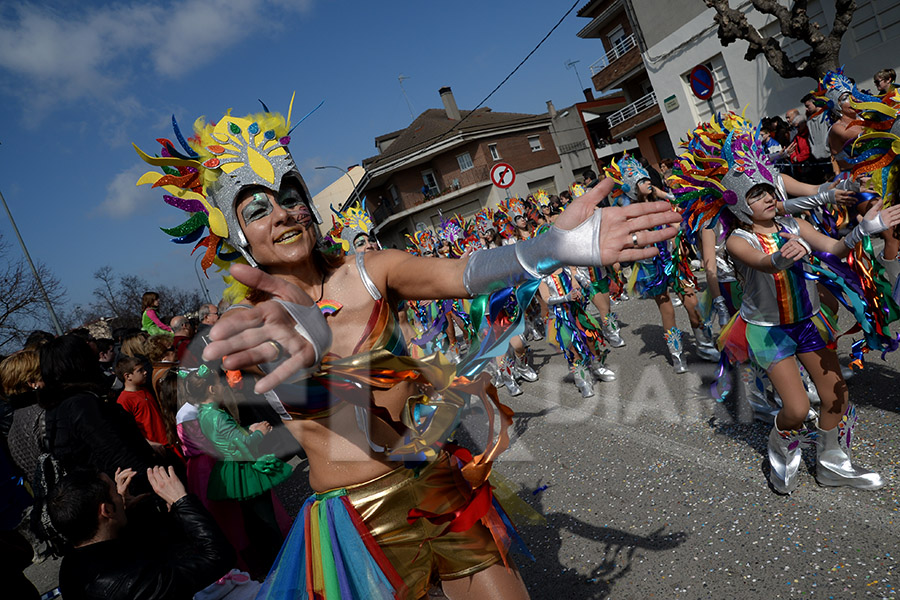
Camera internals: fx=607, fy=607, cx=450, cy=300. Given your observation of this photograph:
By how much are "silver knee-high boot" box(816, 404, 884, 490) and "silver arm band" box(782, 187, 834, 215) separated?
1296mm

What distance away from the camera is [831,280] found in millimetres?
3680

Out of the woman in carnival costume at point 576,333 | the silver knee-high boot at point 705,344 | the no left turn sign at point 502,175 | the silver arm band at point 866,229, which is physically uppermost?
the no left turn sign at point 502,175

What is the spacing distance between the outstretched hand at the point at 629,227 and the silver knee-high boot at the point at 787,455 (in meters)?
2.28

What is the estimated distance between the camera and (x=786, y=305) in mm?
3391

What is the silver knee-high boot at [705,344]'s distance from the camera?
20.2 ft

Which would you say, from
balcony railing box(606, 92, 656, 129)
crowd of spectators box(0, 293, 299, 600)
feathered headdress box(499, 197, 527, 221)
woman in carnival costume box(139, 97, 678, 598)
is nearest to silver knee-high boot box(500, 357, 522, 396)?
crowd of spectators box(0, 293, 299, 600)

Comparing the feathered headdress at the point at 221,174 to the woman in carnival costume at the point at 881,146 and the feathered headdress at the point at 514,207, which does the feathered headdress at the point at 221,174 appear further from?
the feathered headdress at the point at 514,207

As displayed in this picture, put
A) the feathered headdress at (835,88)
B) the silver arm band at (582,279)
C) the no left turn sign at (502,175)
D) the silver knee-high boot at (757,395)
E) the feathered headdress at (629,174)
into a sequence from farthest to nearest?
the no left turn sign at (502,175) → the silver arm band at (582,279) → the feathered headdress at (629,174) → the feathered headdress at (835,88) → the silver knee-high boot at (757,395)

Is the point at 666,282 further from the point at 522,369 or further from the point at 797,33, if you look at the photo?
the point at 797,33

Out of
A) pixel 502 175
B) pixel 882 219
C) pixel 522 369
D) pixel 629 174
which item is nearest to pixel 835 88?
pixel 629 174

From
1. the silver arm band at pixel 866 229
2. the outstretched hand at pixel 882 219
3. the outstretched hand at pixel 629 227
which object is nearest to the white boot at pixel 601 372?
the silver arm band at pixel 866 229

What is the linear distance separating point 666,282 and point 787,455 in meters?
3.13

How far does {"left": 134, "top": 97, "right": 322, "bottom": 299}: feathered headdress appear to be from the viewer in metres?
2.15

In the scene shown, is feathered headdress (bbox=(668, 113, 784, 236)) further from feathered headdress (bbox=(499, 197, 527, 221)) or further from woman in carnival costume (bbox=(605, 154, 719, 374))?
feathered headdress (bbox=(499, 197, 527, 221))
